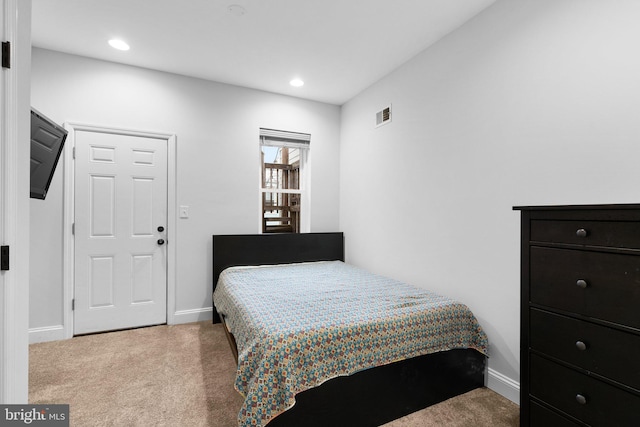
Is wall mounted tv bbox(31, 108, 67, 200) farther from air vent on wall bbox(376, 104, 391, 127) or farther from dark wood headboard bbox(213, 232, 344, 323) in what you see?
air vent on wall bbox(376, 104, 391, 127)

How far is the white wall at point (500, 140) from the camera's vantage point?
5.11ft

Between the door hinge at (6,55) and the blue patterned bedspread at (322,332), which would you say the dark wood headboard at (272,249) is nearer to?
the blue patterned bedspread at (322,332)

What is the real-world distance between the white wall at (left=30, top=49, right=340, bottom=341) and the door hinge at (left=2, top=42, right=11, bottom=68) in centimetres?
225

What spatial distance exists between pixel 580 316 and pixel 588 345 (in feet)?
0.36

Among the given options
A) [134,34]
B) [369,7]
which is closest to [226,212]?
[134,34]

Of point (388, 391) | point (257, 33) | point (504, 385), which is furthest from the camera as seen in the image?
point (257, 33)

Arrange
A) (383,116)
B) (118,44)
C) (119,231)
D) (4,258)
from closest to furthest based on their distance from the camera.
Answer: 1. (4,258)
2. (118,44)
3. (119,231)
4. (383,116)

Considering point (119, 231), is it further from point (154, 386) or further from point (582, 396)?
point (582, 396)

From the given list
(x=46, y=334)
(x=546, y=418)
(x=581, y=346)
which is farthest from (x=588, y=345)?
(x=46, y=334)

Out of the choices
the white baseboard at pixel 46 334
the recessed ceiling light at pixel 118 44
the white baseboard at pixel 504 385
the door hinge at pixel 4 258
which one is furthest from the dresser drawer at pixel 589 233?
the white baseboard at pixel 46 334

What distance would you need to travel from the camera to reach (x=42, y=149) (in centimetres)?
169

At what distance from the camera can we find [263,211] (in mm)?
3910

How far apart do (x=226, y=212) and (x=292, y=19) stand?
2.06 meters

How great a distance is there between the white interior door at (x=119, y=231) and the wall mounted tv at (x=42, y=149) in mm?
1247
